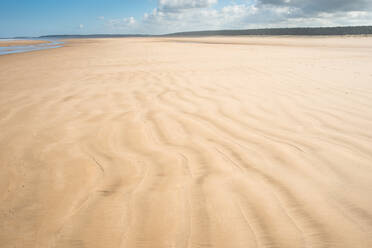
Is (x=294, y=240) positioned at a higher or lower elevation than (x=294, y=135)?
lower

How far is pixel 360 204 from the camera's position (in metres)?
1.29

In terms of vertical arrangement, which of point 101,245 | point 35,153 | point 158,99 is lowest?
point 101,245

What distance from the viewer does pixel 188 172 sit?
1.62 m

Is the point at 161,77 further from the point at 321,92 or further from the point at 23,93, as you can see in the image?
the point at 321,92

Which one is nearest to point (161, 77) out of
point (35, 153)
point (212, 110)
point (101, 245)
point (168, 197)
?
point (212, 110)

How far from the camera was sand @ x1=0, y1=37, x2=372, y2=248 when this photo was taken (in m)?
1.15

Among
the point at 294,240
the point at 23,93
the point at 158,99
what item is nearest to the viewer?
the point at 294,240

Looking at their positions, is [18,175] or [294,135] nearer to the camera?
[18,175]

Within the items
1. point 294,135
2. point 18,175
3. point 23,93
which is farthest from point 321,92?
point 23,93

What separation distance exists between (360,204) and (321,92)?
2.55 metres

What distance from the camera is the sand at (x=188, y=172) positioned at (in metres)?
1.15

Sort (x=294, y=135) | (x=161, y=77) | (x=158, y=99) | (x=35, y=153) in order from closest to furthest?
(x=35, y=153), (x=294, y=135), (x=158, y=99), (x=161, y=77)

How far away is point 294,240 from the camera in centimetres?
109

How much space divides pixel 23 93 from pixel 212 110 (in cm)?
301
